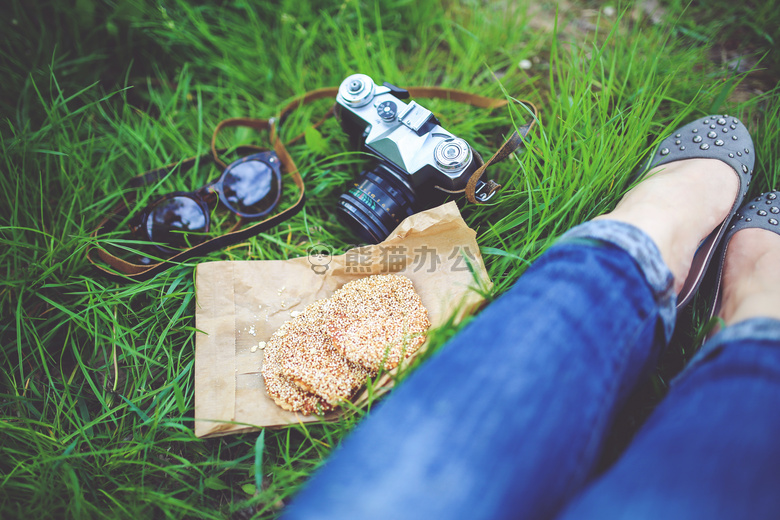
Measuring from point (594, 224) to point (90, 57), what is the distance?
6.56 ft

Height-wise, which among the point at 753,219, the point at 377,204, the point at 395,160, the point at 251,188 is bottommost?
the point at 251,188

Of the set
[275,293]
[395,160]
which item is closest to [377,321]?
[275,293]

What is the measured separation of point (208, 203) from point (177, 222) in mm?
139

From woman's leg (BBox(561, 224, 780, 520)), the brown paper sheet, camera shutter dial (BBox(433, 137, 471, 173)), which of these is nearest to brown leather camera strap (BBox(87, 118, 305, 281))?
the brown paper sheet

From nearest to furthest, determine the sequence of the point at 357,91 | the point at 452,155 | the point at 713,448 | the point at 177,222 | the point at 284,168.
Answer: the point at 713,448
the point at 452,155
the point at 357,91
the point at 177,222
the point at 284,168

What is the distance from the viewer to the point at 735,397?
2.57ft

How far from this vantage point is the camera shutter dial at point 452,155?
1271 millimetres

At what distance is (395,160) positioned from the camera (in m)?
1.36

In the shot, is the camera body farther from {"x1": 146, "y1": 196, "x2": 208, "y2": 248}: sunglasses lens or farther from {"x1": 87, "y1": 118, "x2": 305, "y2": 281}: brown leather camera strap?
{"x1": 146, "y1": 196, "x2": 208, "y2": 248}: sunglasses lens

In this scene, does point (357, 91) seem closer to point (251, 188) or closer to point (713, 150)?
point (251, 188)

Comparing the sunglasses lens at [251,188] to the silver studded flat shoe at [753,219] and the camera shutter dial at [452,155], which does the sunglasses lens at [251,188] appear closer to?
the camera shutter dial at [452,155]

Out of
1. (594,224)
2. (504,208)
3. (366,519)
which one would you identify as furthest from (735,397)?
(504,208)

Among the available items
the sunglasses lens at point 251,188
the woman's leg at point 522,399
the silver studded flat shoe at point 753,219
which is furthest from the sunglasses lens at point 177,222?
the silver studded flat shoe at point 753,219

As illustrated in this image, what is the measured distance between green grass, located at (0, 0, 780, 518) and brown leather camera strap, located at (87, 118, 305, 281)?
0.04 meters
